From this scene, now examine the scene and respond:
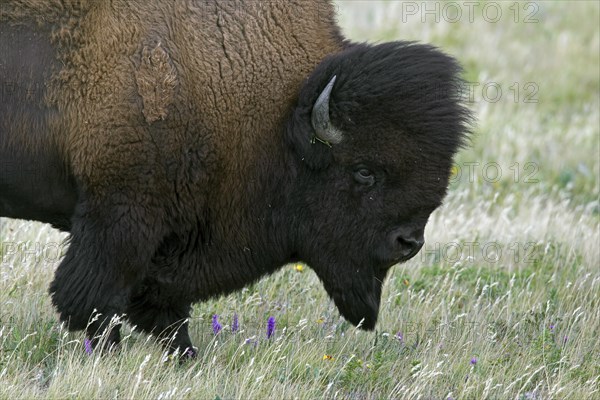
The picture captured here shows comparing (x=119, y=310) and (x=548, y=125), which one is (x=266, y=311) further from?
(x=548, y=125)

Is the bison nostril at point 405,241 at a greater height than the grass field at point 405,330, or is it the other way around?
the bison nostril at point 405,241

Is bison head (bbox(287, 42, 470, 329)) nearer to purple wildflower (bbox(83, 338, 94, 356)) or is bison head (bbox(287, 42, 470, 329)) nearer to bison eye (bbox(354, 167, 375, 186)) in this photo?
bison eye (bbox(354, 167, 375, 186))

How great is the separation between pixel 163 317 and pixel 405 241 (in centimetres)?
143

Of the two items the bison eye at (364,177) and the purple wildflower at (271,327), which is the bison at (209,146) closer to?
the bison eye at (364,177)

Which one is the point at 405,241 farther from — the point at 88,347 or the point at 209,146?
the point at 88,347

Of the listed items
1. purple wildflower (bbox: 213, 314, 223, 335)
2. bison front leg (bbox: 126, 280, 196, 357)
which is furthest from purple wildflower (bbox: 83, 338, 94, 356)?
purple wildflower (bbox: 213, 314, 223, 335)

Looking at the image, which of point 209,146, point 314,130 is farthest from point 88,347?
point 314,130

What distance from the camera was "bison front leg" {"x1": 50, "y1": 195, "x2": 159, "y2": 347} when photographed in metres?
4.93

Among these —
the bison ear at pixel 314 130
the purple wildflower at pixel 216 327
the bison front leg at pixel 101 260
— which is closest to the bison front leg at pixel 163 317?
the purple wildflower at pixel 216 327

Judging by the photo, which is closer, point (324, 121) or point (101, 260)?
point (101, 260)

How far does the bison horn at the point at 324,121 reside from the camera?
16.6ft

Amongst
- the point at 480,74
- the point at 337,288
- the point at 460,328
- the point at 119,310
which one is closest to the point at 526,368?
the point at 460,328

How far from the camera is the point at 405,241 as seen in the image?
523cm

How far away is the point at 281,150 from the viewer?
5242 mm
